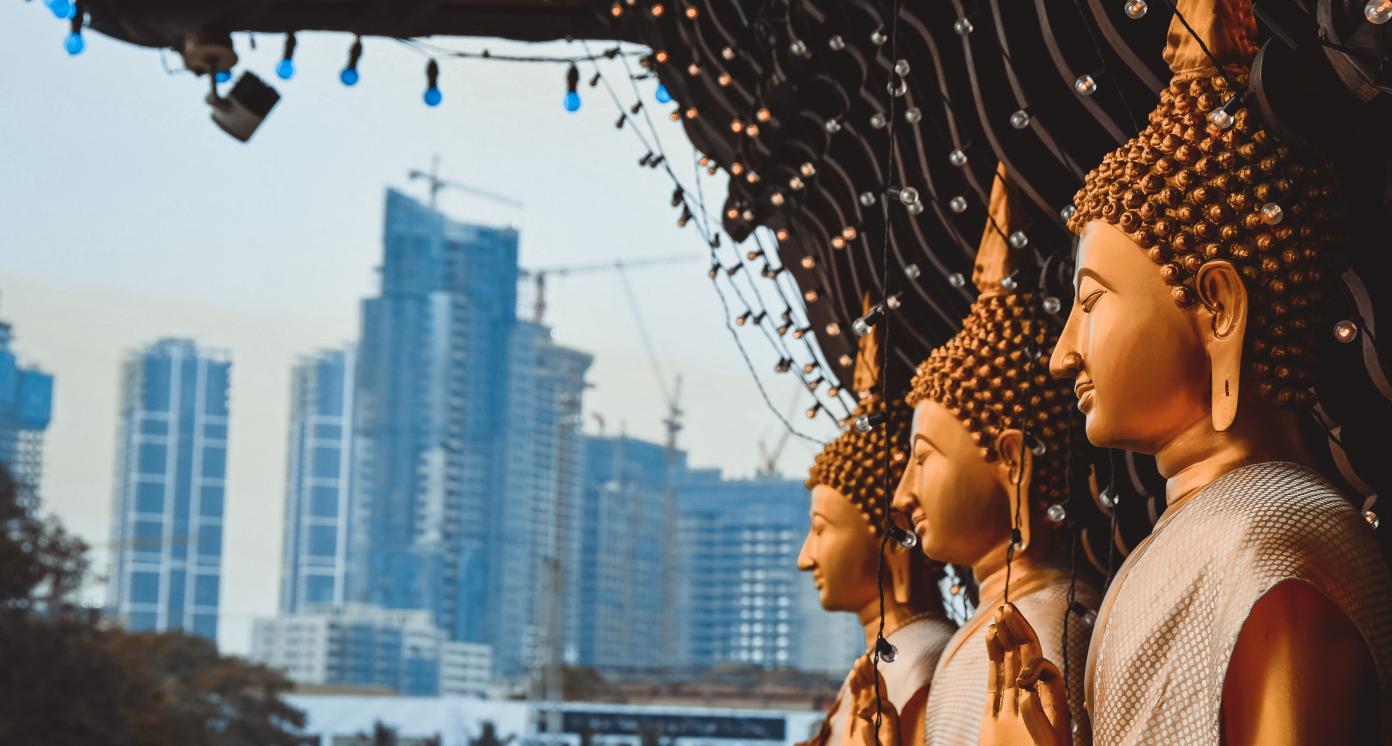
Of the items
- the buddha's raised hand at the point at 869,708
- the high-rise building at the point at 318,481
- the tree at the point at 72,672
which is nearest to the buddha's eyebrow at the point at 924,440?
the buddha's raised hand at the point at 869,708

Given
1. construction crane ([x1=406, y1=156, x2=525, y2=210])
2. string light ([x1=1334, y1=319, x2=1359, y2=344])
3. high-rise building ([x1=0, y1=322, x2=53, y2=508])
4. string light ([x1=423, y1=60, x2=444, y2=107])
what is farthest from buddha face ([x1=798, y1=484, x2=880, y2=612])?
construction crane ([x1=406, y1=156, x2=525, y2=210])

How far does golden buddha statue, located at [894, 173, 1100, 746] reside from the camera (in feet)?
8.52

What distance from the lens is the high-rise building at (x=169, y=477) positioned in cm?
2625

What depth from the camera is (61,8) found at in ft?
17.9

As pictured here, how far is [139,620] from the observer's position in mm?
25547

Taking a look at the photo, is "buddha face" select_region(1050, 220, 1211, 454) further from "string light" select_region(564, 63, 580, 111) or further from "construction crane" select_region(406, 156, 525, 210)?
"construction crane" select_region(406, 156, 525, 210)

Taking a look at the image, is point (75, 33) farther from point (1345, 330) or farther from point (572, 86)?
point (1345, 330)

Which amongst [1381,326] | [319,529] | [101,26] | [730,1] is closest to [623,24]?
[730,1]

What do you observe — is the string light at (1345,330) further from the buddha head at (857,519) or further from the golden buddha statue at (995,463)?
the buddha head at (857,519)

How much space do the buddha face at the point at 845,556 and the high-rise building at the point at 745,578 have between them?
45.5 feet

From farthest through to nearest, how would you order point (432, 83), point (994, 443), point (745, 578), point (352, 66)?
point (745, 578), point (352, 66), point (432, 83), point (994, 443)

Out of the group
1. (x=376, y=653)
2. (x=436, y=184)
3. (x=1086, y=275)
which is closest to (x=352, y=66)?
(x=1086, y=275)

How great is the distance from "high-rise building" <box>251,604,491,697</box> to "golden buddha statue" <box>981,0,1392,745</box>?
2521 centimetres

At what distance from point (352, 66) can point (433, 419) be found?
22.2 meters
